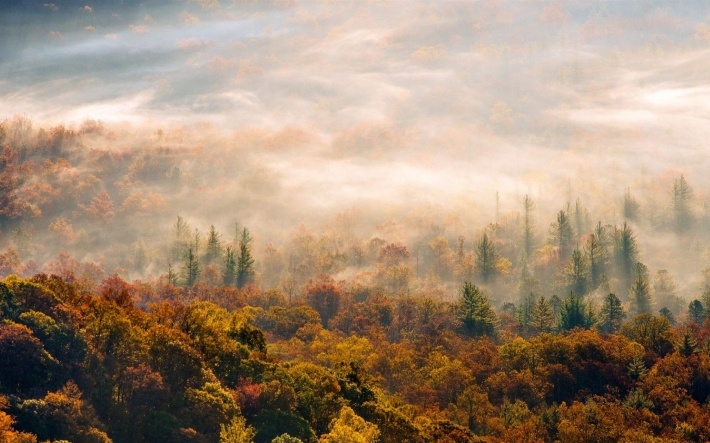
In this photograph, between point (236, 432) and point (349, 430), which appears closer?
point (236, 432)

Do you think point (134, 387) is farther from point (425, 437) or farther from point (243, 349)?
point (425, 437)

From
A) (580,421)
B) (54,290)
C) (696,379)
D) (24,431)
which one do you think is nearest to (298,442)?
(24,431)

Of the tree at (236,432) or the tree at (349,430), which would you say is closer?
the tree at (236,432)

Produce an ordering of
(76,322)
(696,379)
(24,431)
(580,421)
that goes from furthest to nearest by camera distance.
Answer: (696,379), (580,421), (76,322), (24,431)

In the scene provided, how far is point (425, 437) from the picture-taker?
A: 136 meters

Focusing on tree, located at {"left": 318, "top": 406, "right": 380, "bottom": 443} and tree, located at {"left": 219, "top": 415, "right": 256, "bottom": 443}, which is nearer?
tree, located at {"left": 219, "top": 415, "right": 256, "bottom": 443}

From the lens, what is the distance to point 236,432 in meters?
121

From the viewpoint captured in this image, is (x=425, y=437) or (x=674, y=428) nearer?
(x=425, y=437)

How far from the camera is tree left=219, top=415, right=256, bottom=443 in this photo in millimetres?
119125

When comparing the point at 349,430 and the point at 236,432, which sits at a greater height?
the point at 236,432

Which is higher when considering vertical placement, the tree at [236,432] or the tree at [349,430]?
the tree at [236,432]

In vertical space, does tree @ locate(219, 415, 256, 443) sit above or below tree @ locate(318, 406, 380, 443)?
above

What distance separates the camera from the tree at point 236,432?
391 ft

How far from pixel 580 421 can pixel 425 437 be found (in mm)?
35897
